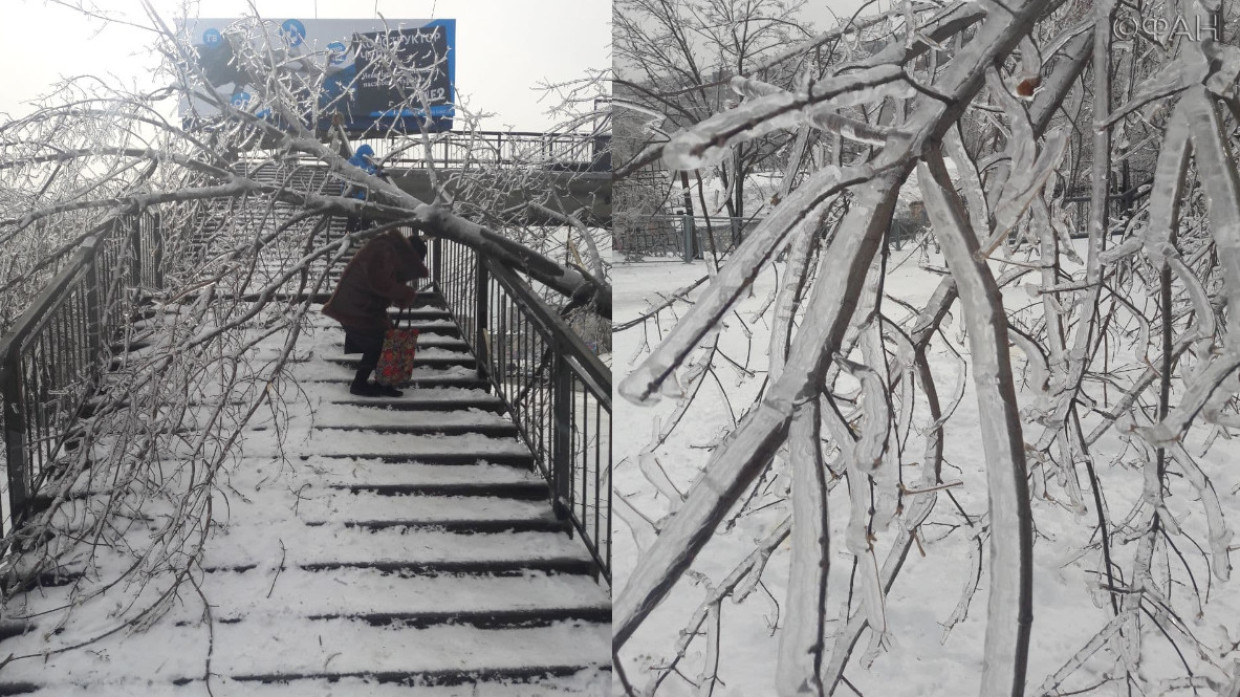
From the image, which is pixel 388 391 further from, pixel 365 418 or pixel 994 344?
pixel 994 344

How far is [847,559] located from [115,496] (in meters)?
1.11

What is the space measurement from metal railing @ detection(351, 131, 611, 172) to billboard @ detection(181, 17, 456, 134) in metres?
0.03

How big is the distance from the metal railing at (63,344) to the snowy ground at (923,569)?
873 millimetres

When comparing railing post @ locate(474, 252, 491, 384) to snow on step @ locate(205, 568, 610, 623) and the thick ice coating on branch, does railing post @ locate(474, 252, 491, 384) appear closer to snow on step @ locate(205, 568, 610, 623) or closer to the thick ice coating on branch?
Result: snow on step @ locate(205, 568, 610, 623)

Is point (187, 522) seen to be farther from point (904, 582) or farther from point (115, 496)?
point (904, 582)

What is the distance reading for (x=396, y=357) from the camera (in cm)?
172

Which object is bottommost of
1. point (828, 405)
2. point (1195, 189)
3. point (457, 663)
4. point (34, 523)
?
point (457, 663)

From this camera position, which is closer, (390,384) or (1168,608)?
(1168,608)

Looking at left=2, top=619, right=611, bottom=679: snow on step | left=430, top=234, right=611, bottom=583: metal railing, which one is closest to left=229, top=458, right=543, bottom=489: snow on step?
left=430, top=234, right=611, bottom=583: metal railing

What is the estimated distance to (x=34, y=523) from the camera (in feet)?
4.82

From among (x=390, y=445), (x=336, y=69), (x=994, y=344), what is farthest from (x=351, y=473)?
(x=994, y=344)

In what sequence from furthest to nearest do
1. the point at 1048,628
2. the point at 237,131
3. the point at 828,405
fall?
the point at 237,131 < the point at 1048,628 < the point at 828,405

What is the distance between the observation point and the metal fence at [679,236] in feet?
4.28

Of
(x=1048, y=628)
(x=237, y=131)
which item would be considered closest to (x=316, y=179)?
(x=237, y=131)
